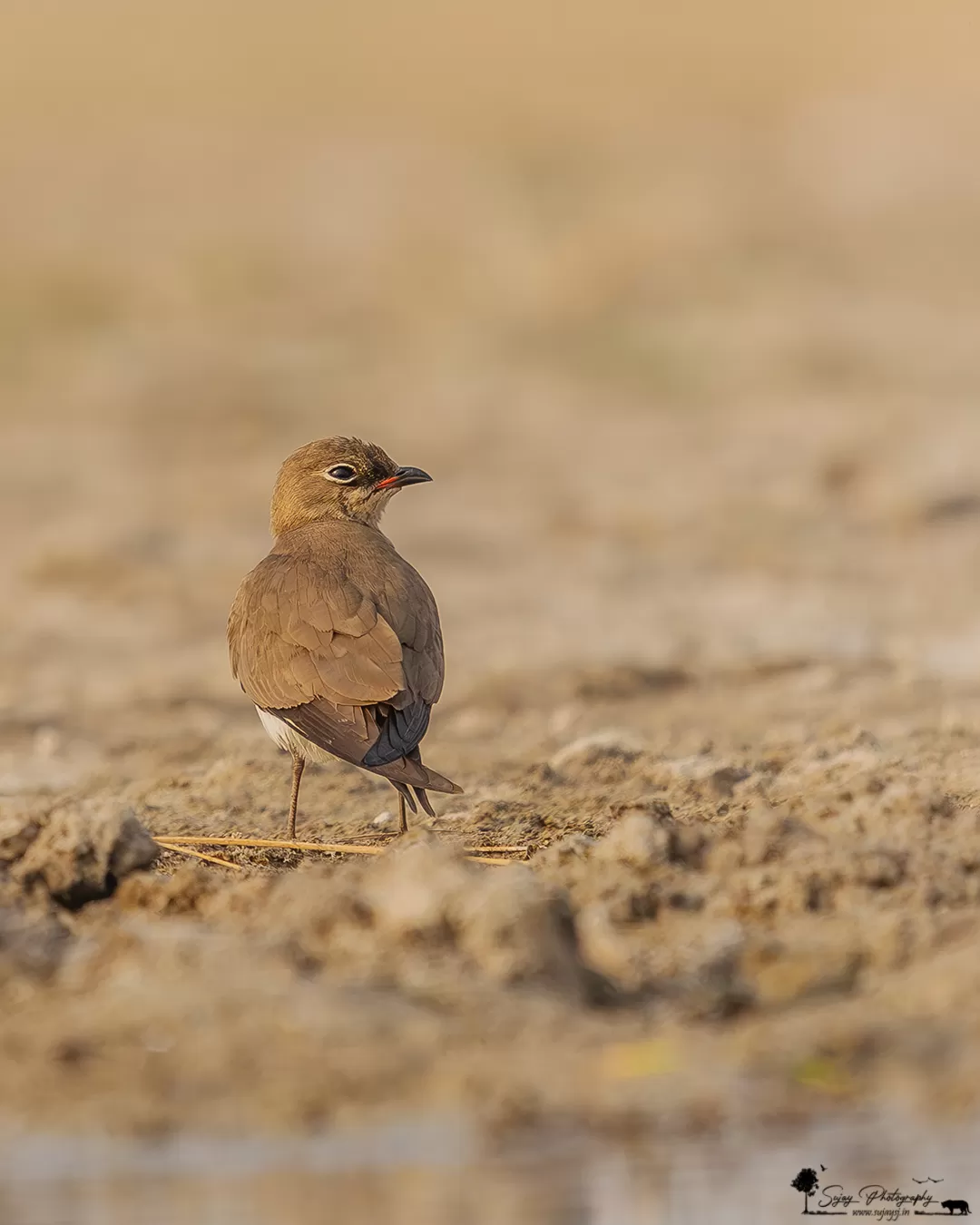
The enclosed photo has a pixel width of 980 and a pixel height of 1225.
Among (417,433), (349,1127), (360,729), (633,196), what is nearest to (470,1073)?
(349,1127)

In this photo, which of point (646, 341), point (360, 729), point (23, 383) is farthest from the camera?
point (646, 341)

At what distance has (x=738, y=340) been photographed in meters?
17.8

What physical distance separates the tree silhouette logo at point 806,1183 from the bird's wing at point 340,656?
308 centimetres

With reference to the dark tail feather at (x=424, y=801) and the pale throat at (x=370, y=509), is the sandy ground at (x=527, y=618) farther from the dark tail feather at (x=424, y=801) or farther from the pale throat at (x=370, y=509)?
the pale throat at (x=370, y=509)

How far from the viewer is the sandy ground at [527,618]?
4020mm

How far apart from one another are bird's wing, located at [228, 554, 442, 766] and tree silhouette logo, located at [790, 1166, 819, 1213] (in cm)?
308

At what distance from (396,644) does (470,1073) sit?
3.17 metres

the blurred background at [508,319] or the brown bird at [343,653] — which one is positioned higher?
the blurred background at [508,319]

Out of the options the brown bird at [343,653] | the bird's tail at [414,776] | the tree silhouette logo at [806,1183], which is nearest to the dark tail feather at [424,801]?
the brown bird at [343,653]

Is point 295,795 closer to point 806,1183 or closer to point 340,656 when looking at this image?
point 340,656

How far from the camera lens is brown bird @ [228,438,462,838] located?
22.1 feet

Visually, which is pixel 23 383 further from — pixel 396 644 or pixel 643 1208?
pixel 643 1208

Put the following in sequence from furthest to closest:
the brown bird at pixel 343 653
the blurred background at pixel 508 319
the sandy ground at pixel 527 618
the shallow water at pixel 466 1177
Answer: the blurred background at pixel 508 319
the brown bird at pixel 343 653
the sandy ground at pixel 527 618
the shallow water at pixel 466 1177

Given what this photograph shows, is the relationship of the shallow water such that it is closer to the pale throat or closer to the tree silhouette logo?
the tree silhouette logo
